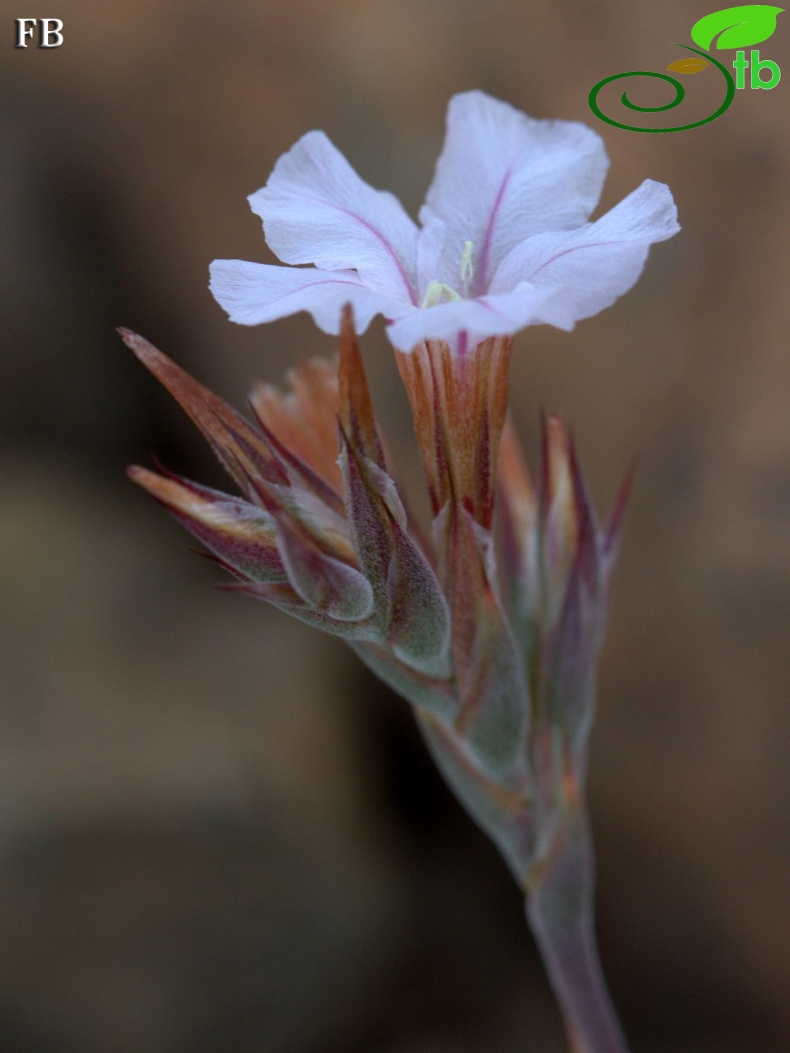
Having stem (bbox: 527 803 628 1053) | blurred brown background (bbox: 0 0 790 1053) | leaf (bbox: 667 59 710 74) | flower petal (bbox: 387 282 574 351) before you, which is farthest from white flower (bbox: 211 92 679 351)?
blurred brown background (bbox: 0 0 790 1053)

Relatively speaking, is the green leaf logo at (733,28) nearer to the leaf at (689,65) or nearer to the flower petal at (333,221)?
the leaf at (689,65)

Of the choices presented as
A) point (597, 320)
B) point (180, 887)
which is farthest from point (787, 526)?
point (180, 887)

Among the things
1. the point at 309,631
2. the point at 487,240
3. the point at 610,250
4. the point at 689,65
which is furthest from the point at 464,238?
the point at 309,631

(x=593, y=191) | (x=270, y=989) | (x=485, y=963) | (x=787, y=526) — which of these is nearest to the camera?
(x=593, y=191)

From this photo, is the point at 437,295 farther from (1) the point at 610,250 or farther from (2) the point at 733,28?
(2) the point at 733,28

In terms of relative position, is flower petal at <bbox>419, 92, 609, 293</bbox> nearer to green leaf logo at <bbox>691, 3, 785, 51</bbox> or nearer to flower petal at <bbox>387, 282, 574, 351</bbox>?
flower petal at <bbox>387, 282, 574, 351</bbox>

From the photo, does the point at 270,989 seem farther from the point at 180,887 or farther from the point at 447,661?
the point at 447,661
